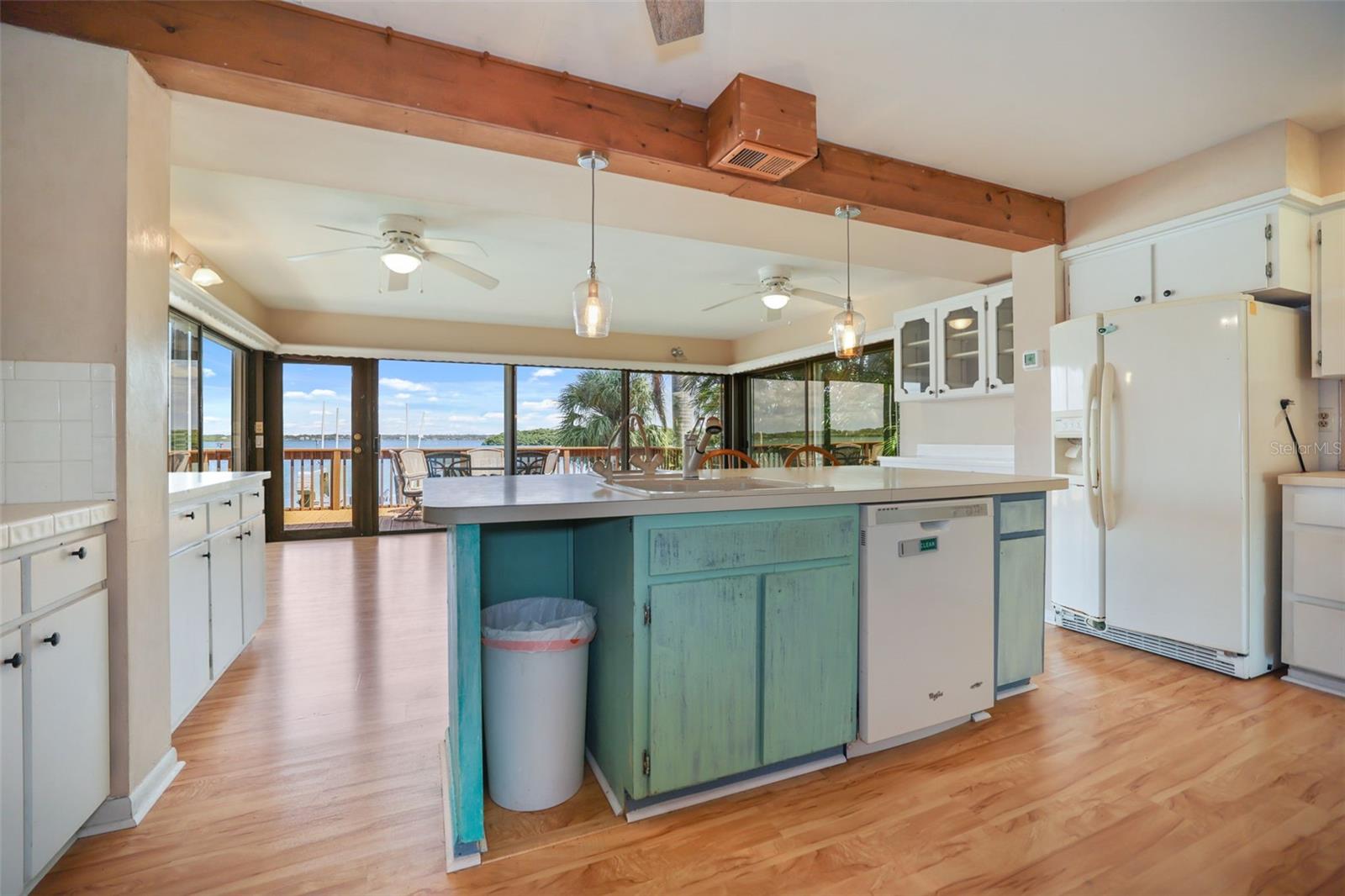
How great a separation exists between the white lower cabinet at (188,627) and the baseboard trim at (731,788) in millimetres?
1551

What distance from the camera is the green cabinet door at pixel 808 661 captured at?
5.80ft

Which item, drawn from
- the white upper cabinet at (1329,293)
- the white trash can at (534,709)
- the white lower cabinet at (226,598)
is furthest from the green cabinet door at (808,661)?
the white upper cabinet at (1329,293)

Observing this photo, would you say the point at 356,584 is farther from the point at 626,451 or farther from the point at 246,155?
the point at 626,451

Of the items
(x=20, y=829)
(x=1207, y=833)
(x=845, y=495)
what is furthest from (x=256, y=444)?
(x=1207, y=833)

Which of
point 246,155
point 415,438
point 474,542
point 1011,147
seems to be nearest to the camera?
point 474,542

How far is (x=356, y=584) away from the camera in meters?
4.35

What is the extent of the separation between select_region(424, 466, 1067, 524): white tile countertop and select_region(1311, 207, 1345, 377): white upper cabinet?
4.66 ft

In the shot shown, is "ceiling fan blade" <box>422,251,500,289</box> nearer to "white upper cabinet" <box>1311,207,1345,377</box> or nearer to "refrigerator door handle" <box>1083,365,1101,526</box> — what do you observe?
"refrigerator door handle" <box>1083,365,1101,526</box>

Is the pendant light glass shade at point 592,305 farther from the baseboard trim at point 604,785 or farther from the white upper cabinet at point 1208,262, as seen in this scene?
the white upper cabinet at point 1208,262

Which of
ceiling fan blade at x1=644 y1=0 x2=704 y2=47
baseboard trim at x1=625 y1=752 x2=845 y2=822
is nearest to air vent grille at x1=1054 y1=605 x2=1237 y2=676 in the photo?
baseboard trim at x1=625 y1=752 x2=845 y2=822

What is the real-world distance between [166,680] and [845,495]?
2.15m

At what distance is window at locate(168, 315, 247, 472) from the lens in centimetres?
410

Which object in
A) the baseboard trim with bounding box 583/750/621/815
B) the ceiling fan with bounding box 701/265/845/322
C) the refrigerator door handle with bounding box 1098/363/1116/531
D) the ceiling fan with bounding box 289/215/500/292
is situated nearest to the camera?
the baseboard trim with bounding box 583/750/621/815

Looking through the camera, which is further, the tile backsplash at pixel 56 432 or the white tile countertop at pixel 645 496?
the tile backsplash at pixel 56 432
